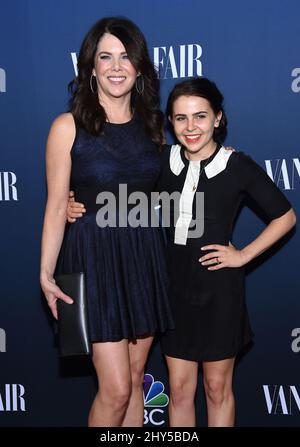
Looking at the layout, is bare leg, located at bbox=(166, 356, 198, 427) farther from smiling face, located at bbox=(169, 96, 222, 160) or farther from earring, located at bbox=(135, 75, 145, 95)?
earring, located at bbox=(135, 75, 145, 95)

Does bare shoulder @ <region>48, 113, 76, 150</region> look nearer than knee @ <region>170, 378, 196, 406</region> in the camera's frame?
Yes

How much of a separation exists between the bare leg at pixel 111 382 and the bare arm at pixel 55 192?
22cm

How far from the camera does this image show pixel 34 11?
2.35 metres

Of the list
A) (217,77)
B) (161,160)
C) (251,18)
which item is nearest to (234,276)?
(161,160)

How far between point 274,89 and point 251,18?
295 mm

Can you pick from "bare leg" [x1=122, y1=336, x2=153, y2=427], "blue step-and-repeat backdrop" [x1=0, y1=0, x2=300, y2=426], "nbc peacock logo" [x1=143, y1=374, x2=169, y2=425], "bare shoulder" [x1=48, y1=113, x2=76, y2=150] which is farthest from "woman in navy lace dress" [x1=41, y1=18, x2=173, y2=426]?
"nbc peacock logo" [x1=143, y1=374, x2=169, y2=425]

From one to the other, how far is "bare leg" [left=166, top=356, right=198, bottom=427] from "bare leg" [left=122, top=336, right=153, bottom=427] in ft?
0.31

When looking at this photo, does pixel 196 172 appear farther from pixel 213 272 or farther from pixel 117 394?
pixel 117 394

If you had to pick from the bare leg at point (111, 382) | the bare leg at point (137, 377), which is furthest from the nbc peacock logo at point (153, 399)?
the bare leg at point (111, 382)

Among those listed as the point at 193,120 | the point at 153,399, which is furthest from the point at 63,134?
the point at 153,399

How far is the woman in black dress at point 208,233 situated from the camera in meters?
1.98

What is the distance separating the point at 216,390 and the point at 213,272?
442 millimetres

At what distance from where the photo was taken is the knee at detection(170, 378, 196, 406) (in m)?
2.12
